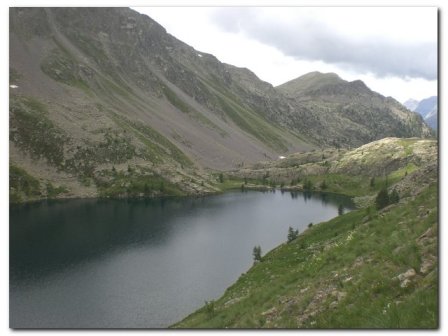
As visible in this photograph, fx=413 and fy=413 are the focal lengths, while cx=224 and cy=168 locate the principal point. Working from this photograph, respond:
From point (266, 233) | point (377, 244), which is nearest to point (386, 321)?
point (377, 244)

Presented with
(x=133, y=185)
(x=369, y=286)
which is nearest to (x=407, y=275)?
(x=369, y=286)

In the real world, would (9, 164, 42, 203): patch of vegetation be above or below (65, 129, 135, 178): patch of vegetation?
below

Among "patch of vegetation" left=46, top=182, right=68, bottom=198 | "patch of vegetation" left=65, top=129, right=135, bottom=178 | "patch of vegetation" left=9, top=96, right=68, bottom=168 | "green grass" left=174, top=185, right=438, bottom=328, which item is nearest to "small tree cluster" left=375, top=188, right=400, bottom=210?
"green grass" left=174, top=185, right=438, bottom=328

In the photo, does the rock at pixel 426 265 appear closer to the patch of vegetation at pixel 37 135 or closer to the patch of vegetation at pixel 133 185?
the patch of vegetation at pixel 133 185

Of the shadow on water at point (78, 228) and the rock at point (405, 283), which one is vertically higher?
the rock at point (405, 283)

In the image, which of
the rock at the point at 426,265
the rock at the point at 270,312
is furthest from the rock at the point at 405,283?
the rock at the point at 270,312

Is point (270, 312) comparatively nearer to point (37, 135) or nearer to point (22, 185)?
point (22, 185)

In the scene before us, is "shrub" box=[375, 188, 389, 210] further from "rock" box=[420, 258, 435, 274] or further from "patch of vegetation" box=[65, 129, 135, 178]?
"patch of vegetation" box=[65, 129, 135, 178]
